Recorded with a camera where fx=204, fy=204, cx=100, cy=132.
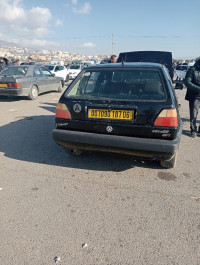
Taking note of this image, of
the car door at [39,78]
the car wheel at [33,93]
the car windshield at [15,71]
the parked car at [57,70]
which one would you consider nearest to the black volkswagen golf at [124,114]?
the car wheel at [33,93]

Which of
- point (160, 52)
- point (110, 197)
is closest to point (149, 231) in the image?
point (110, 197)

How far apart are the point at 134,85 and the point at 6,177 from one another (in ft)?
7.70

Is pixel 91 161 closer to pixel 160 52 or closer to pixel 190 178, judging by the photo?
pixel 190 178

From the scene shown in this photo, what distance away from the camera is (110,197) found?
2.62m

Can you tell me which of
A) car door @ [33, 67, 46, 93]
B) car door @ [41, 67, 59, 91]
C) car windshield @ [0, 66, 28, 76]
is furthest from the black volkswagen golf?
car door @ [41, 67, 59, 91]

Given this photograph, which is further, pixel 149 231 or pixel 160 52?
pixel 160 52

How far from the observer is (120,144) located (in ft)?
9.00

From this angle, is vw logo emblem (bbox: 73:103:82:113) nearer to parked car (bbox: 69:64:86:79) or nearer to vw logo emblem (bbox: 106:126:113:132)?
vw logo emblem (bbox: 106:126:113:132)

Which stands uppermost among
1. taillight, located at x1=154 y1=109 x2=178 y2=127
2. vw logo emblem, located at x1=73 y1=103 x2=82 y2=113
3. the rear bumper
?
vw logo emblem, located at x1=73 y1=103 x2=82 y2=113

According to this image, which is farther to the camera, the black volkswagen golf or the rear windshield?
the rear windshield

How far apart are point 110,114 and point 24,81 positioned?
6.79 meters

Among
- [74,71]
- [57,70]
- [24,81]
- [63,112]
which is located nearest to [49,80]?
[24,81]

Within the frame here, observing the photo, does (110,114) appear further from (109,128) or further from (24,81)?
(24,81)

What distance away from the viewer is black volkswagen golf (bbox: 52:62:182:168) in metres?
2.65
